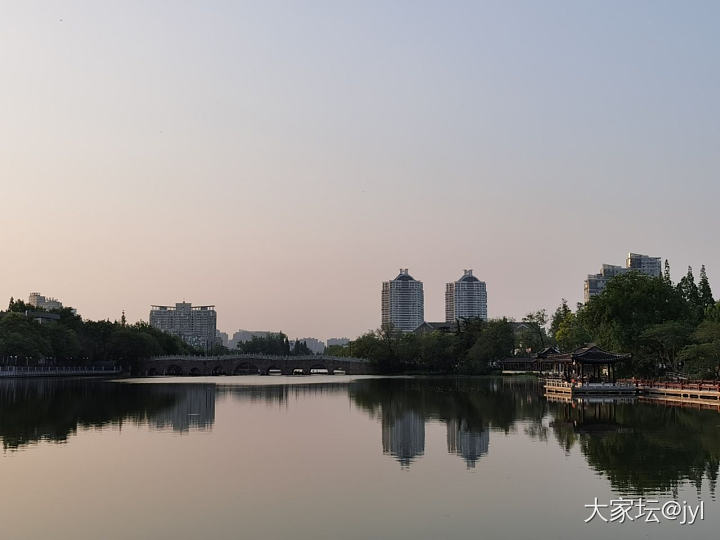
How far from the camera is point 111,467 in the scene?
74.6ft

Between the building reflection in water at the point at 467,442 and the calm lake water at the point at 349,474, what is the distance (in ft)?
0.22

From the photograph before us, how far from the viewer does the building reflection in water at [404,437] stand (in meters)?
25.2

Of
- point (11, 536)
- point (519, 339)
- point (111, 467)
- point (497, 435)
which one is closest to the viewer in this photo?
point (11, 536)

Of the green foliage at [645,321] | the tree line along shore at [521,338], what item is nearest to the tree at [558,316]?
the tree line along shore at [521,338]

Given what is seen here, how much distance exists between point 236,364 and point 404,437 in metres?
107

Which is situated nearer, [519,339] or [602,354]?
[602,354]

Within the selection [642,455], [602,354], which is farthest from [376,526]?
[602,354]

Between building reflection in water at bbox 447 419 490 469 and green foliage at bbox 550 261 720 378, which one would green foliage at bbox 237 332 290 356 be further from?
building reflection in water at bbox 447 419 490 469

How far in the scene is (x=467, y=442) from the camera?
28078 millimetres

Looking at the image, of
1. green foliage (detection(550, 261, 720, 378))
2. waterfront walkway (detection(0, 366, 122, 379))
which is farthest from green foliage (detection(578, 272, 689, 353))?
waterfront walkway (detection(0, 366, 122, 379))

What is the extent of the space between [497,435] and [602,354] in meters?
25.3

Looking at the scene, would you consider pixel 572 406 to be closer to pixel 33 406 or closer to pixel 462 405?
pixel 462 405

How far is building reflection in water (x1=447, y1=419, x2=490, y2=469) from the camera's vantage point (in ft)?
80.9

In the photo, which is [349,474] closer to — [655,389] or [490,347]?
[655,389]
